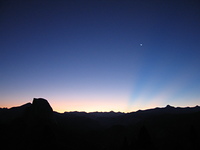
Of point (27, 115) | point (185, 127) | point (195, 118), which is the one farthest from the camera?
point (27, 115)

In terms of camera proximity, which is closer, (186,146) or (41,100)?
(186,146)

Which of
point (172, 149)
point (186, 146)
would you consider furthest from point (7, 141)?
point (186, 146)

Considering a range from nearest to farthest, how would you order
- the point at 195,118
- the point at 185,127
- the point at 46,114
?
the point at 185,127 → the point at 195,118 → the point at 46,114

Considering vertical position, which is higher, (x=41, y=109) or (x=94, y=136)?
(x=41, y=109)

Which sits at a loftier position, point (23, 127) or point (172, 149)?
point (23, 127)

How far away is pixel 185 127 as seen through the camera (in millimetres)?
96812

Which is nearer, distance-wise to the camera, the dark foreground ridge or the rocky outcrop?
the dark foreground ridge

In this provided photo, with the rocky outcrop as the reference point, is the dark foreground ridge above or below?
below

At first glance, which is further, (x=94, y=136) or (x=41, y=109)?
(x=41, y=109)

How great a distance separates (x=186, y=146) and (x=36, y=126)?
10830 centimetres

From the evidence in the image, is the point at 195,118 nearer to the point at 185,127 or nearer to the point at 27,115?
the point at 185,127

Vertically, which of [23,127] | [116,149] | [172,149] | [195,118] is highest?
[195,118]

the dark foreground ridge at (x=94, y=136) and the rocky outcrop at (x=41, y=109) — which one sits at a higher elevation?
the rocky outcrop at (x=41, y=109)

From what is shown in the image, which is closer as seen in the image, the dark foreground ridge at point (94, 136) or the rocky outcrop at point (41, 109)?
the dark foreground ridge at point (94, 136)
